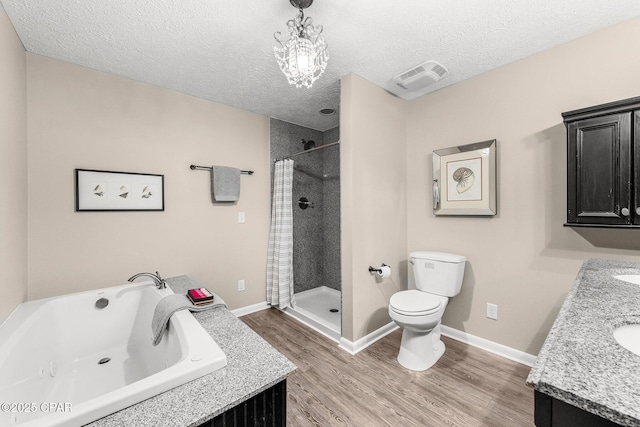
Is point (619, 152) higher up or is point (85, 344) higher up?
point (619, 152)

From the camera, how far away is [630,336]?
0.86 metres

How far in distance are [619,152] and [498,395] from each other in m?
1.59

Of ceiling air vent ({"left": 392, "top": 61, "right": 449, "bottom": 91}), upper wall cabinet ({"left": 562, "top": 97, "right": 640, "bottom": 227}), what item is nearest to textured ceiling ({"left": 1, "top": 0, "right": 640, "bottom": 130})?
ceiling air vent ({"left": 392, "top": 61, "right": 449, "bottom": 91})

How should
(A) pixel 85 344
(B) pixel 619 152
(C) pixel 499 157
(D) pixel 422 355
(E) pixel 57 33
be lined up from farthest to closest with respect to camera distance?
(C) pixel 499 157
(D) pixel 422 355
(A) pixel 85 344
(E) pixel 57 33
(B) pixel 619 152

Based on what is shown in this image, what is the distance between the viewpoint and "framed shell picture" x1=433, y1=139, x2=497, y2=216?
7.10 feet

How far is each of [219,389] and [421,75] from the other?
244 centimetres

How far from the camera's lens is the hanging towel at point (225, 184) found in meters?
2.66

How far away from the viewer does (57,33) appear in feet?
5.46

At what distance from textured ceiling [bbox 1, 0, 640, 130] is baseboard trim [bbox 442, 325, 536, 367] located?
223 centimetres

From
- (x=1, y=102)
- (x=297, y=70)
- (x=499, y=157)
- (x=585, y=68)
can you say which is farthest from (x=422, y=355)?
(x=1, y=102)

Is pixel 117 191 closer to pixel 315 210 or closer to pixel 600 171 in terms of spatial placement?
pixel 315 210

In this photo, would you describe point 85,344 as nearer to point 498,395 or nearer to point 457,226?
point 498,395

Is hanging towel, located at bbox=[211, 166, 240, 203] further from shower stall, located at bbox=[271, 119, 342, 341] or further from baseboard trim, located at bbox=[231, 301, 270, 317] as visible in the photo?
baseboard trim, located at bbox=[231, 301, 270, 317]

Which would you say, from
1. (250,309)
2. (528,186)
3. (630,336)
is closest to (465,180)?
(528,186)
